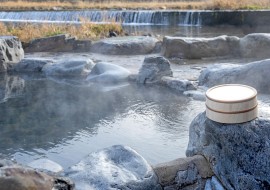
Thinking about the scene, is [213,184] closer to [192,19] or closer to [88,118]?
[88,118]

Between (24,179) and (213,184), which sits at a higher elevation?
(24,179)

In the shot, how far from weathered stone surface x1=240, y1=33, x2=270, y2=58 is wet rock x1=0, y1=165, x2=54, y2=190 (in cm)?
809

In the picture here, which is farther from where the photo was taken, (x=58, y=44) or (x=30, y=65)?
(x=58, y=44)

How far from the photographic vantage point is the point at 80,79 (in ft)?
29.6

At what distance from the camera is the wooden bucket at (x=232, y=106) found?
338 centimetres

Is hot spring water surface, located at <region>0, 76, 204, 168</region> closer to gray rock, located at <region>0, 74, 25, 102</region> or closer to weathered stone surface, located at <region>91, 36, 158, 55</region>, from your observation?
gray rock, located at <region>0, 74, 25, 102</region>

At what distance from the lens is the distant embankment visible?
1688 cm

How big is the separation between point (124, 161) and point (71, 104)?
11.2ft

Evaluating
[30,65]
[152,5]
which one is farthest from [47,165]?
[152,5]

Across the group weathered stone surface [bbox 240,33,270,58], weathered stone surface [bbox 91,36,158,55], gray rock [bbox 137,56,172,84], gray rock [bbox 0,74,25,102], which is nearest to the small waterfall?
weathered stone surface [bbox 91,36,158,55]

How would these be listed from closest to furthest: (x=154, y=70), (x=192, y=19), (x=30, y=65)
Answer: (x=154, y=70)
(x=30, y=65)
(x=192, y=19)

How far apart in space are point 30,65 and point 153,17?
34.3ft

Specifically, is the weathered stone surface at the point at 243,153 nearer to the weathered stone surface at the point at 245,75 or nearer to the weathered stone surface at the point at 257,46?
the weathered stone surface at the point at 245,75

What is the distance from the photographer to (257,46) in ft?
33.9
